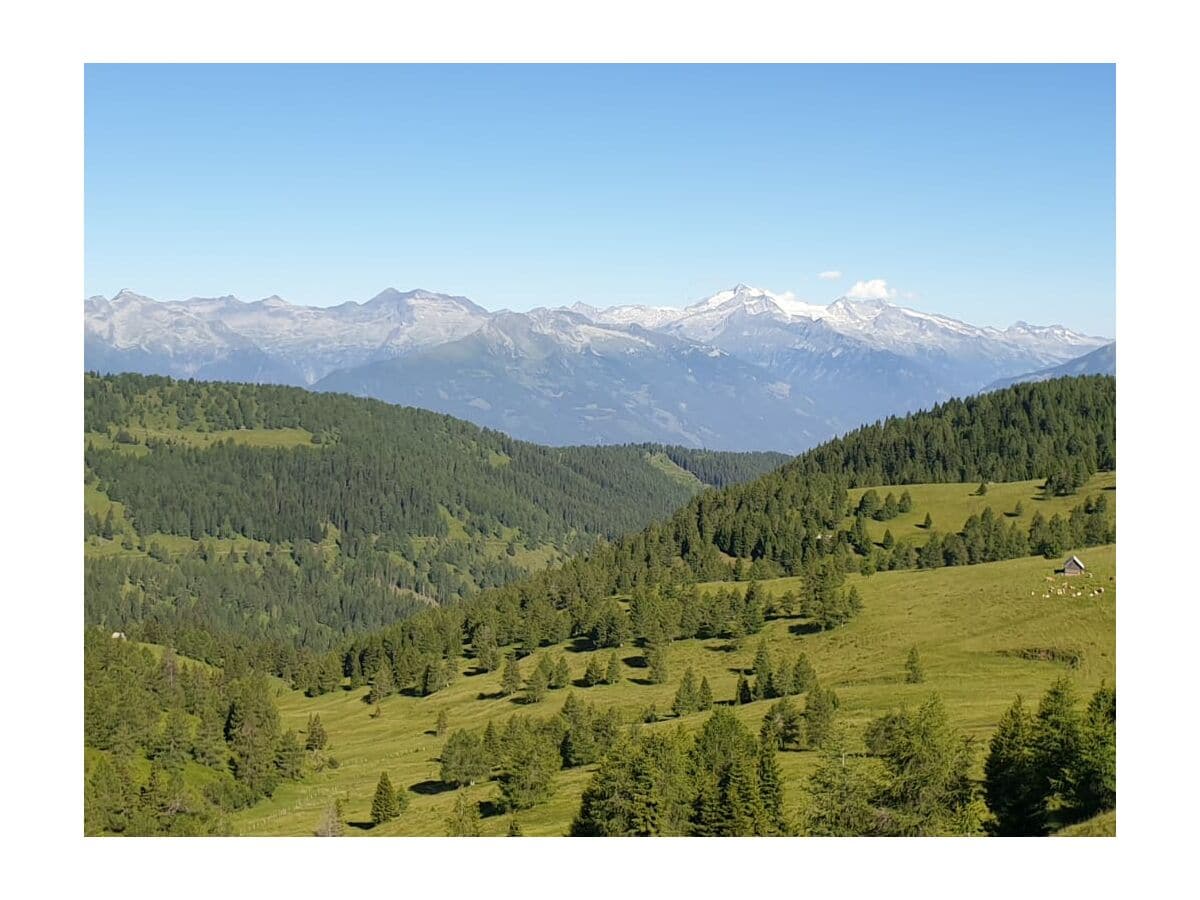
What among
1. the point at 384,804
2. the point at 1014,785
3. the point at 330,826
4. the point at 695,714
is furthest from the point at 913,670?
the point at 330,826

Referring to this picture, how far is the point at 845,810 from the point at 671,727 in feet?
161

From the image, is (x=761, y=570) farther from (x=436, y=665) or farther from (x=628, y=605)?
(x=436, y=665)

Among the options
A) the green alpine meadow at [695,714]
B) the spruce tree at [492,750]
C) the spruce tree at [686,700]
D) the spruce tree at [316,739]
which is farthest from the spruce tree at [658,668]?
the spruce tree at [316,739]

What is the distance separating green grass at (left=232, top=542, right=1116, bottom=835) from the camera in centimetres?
10256

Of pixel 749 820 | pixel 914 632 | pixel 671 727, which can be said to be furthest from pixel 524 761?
pixel 914 632

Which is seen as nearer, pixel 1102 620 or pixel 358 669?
pixel 1102 620

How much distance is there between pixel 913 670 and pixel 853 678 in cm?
830

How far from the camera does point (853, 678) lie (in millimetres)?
129875

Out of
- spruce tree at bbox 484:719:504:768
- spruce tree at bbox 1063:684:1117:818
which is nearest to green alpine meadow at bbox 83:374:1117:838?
spruce tree at bbox 1063:684:1117:818

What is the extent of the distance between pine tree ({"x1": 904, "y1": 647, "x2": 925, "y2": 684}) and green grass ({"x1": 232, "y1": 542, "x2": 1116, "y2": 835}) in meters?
1.03

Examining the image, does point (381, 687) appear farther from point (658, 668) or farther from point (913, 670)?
point (913, 670)

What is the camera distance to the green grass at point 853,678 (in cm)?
10256

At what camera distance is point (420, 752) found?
134m

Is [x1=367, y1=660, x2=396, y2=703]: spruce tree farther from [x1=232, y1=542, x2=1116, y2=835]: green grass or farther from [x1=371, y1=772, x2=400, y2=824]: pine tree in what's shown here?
[x1=371, y1=772, x2=400, y2=824]: pine tree
